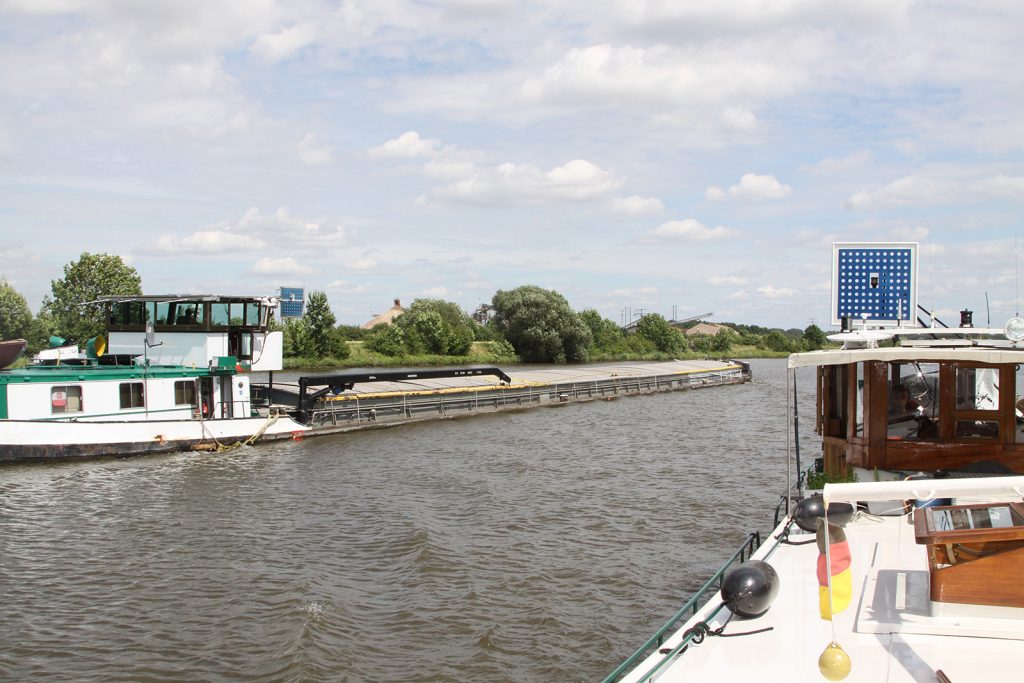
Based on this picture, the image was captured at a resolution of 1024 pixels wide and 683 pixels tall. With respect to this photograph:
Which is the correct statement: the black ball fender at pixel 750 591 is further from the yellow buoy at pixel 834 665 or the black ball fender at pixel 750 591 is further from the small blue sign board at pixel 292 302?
the small blue sign board at pixel 292 302

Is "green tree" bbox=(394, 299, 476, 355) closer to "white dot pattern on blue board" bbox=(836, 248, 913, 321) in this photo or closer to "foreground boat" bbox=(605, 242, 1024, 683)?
"white dot pattern on blue board" bbox=(836, 248, 913, 321)

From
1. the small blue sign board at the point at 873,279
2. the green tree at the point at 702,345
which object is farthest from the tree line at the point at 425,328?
the small blue sign board at the point at 873,279

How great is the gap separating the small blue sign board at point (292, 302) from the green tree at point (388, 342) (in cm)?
4620

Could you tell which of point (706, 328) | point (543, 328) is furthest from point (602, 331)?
point (706, 328)

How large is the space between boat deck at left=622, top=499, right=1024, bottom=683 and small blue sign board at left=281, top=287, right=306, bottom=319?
95.0ft

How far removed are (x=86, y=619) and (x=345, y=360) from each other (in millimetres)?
64880

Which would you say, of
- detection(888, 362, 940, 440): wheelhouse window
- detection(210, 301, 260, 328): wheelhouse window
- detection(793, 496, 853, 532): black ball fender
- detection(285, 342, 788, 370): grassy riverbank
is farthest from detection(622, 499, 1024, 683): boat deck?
detection(285, 342, 788, 370): grassy riverbank

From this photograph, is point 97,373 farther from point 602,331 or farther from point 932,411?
point 602,331

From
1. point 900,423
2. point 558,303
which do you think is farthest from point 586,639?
point 558,303

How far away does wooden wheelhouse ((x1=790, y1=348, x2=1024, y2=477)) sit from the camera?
1158 cm

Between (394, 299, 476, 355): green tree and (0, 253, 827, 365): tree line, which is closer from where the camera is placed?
(0, 253, 827, 365): tree line

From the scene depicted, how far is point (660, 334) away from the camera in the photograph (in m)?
113

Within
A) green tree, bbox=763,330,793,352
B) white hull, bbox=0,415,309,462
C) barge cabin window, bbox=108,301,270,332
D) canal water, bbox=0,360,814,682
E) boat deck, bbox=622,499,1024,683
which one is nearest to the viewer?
boat deck, bbox=622,499,1024,683

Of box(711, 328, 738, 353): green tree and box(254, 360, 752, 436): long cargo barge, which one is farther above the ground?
box(711, 328, 738, 353): green tree
